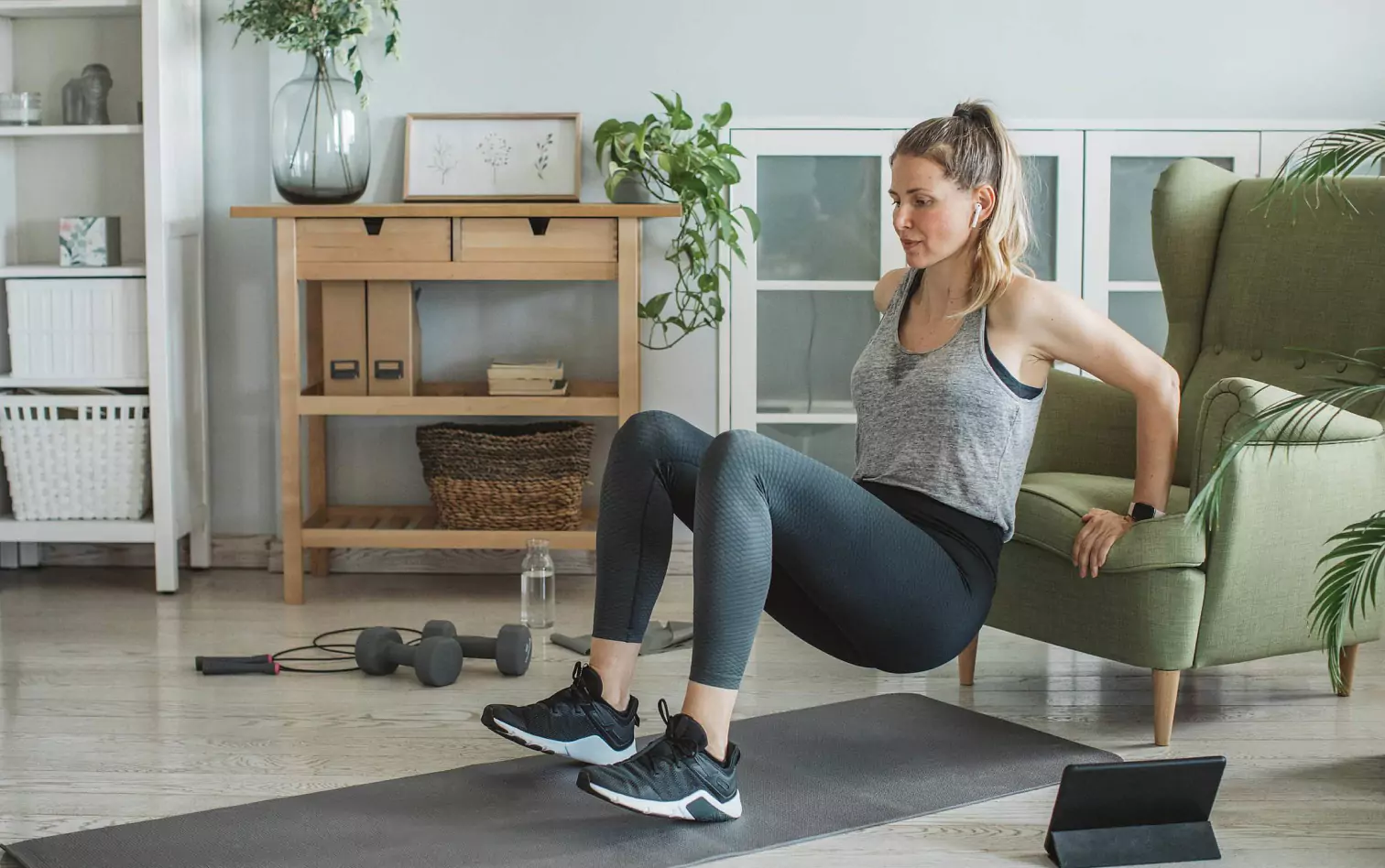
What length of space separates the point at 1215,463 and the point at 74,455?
2673 millimetres

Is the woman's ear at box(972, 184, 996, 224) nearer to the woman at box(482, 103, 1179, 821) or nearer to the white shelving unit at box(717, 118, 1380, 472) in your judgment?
the woman at box(482, 103, 1179, 821)

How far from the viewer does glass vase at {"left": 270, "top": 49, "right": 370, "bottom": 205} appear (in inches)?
138

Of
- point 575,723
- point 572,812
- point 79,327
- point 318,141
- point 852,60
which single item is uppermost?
point 852,60

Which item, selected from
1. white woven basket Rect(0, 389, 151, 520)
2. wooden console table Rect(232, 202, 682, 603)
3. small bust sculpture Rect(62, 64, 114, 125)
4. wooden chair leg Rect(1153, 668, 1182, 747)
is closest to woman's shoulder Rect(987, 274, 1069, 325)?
wooden chair leg Rect(1153, 668, 1182, 747)

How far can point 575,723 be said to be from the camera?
2.20 metres

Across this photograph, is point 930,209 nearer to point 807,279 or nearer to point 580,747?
point 580,747

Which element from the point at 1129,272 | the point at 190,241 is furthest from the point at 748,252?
the point at 190,241

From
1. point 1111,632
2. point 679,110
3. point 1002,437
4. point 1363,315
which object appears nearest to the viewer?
point 1002,437

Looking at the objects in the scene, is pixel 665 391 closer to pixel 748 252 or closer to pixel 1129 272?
pixel 748 252

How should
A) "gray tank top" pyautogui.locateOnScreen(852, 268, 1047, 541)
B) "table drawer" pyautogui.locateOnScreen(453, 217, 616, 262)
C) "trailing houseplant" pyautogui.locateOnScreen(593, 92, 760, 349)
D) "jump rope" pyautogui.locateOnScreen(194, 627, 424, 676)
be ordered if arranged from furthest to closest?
1. "trailing houseplant" pyautogui.locateOnScreen(593, 92, 760, 349)
2. "table drawer" pyautogui.locateOnScreen(453, 217, 616, 262)
3. "jump rope" pyautogui.locateOnScreen(194, 627, 424, 676)
4. "gray tank top" pyautogui.locateOnScreen(852, 268, 1047, 541)

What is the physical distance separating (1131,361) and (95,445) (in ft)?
8.36

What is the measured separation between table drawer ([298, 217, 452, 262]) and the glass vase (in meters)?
0.09

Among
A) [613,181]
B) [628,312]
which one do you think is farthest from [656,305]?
[613,181]

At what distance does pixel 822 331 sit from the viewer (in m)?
3.81
